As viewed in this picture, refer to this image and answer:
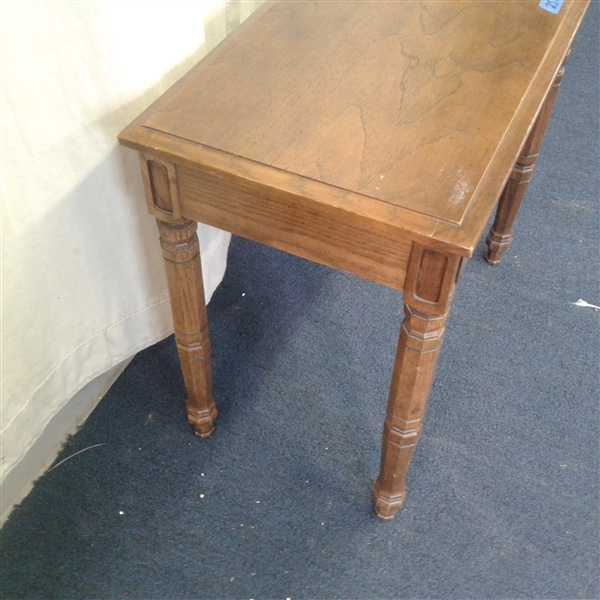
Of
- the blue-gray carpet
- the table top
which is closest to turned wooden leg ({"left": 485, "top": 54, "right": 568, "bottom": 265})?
the blue-gray carpet

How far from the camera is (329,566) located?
1000 mm

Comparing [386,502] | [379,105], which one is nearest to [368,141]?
[379,105]

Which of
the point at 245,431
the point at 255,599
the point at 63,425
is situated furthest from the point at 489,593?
the point at 63,425

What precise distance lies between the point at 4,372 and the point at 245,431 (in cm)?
43

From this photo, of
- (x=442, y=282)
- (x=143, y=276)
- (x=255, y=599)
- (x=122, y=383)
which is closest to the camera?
(x=442, y=282)

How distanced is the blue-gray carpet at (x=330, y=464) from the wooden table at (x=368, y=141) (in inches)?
6.8

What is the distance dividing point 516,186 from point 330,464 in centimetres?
65

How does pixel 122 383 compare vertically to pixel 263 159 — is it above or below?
below

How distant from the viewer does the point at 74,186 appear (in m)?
0.87

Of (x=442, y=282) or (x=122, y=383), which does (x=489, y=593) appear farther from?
(x=122, y=383)

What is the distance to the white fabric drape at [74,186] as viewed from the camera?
0.75 m

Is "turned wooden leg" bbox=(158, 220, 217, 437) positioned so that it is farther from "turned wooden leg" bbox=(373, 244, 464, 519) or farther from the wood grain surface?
"turned wooden leg" bbox=(373, 244, 464, 519)

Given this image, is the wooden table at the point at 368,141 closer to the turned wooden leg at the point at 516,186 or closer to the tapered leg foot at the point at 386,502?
the tapered leg foot at the point at 386,502

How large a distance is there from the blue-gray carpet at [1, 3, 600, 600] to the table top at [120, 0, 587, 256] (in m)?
0.58
